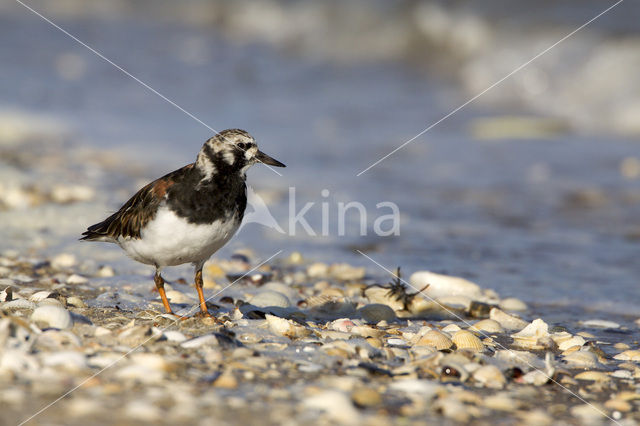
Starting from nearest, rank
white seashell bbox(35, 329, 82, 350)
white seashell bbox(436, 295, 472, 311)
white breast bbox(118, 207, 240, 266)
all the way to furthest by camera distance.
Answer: white seashell bbox(35, 329, 82, 350)
white breast bbox(118, 207, 240, 266)
white seashell bbox(436, 295, 472, 311)

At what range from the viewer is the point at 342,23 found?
15.9m

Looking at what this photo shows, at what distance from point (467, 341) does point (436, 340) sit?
0.16 metres

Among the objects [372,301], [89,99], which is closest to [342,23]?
[89,99]

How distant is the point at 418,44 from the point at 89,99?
660 centimetres

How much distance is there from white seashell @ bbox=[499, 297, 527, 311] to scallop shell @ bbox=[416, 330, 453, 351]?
1249 mm

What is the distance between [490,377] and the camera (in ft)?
10.3

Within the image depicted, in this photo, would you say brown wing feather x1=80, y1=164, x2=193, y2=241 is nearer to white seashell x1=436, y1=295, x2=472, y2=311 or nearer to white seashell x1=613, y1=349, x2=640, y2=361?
white seashell x1=436, y1=295, x2=472, y2=311

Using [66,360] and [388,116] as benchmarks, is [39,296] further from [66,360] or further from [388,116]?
[388,116]

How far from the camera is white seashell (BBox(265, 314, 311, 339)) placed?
361 cm

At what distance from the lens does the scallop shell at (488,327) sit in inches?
162

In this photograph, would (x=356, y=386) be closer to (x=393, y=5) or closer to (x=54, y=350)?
(x=54, y=350)

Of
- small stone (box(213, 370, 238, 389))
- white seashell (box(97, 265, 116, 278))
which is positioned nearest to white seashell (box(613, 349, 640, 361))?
small stone (box(213, 370, 238, 389))

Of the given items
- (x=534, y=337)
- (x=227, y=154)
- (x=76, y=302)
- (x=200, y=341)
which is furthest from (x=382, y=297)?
(x=76, y=302)

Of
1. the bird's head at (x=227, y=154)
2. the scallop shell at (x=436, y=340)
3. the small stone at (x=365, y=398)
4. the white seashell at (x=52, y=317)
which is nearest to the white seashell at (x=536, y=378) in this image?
the scallop shell at (x=436, y=340)
